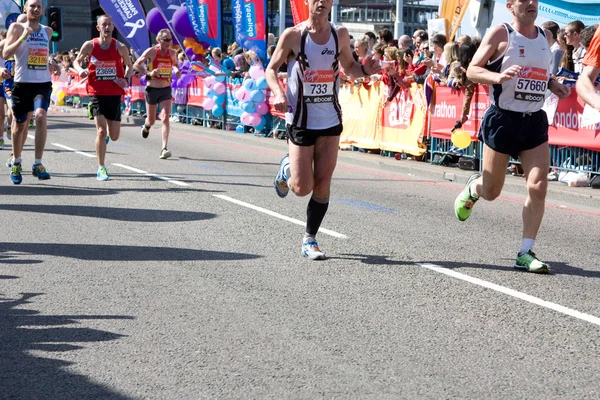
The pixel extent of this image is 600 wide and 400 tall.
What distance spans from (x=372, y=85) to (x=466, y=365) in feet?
40.9

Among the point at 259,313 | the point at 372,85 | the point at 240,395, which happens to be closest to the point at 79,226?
the point at 259,313

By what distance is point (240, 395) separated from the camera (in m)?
4.36

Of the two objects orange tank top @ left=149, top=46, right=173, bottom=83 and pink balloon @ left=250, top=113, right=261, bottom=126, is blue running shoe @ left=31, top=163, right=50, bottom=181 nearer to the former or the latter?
orange tank top @ left=149, top=46, right=173, bottom=83

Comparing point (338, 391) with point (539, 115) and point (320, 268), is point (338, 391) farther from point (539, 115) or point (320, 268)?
point (539, 115)

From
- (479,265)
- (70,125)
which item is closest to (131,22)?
(70,125)

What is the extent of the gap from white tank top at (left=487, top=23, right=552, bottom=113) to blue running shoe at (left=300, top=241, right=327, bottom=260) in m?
1.80

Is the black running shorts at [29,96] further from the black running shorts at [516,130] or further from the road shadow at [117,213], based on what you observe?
the black running shorts at [516,130]

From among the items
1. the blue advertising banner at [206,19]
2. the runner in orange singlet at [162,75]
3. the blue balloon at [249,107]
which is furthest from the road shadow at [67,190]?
the blue advertising banner at [206,19]

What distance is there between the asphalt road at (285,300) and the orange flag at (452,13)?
5.83 meters

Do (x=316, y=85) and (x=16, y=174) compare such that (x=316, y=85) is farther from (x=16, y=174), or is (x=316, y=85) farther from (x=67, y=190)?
(x=16, y=174)

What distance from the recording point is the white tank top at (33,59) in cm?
1203

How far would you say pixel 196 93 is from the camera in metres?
25.2

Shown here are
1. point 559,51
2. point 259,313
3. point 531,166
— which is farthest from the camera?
point 559,51

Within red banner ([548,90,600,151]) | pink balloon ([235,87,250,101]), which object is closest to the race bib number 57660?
red banner ([548,90,600,151])
